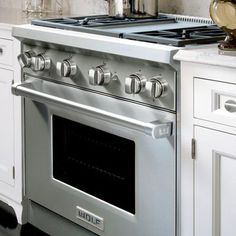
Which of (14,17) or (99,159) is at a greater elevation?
(14,17)

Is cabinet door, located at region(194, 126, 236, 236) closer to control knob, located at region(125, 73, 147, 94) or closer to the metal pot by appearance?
control knob, located at region(125, 73, 147, 94)

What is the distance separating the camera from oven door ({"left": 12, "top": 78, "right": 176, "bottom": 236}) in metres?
2.08

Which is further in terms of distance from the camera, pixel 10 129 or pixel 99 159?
pixel 10 129

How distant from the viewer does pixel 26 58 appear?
2613 mm

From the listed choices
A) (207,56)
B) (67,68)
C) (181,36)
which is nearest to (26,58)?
(67,68)

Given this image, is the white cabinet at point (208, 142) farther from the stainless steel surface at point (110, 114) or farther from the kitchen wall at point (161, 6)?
the kitchen wall at point (161, 6)

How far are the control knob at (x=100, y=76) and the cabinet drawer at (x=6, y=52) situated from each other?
0.76 m

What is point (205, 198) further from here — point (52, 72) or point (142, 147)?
point (52, 72)

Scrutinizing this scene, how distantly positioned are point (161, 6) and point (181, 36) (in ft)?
2.61

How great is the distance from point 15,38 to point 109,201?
87 cm

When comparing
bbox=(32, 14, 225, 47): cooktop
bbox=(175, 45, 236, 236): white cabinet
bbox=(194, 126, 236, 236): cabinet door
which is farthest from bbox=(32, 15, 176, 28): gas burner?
bbox=(194, 126, 236, 236): cabinet door

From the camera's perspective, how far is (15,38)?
9.12ft

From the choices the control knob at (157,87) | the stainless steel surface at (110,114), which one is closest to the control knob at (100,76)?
the stainless steel surface at (110,114)

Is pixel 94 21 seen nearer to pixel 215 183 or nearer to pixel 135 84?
pixel 135 84
